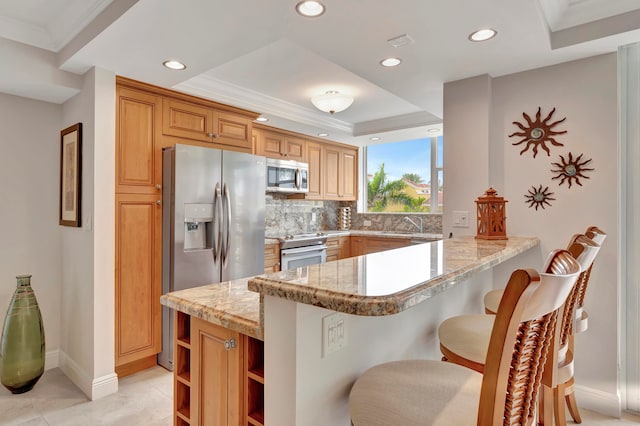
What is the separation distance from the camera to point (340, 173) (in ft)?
17.0

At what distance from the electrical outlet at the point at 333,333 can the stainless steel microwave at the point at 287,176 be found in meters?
2.97

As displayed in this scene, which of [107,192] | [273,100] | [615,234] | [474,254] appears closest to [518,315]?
[474,254]

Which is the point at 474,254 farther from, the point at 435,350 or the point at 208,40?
the point at 208,40

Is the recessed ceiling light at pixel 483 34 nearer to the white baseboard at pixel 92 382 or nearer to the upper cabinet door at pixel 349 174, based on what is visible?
the white baseboard at pixel 92 382

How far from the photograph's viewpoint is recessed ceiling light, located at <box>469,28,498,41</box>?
6.24 ft

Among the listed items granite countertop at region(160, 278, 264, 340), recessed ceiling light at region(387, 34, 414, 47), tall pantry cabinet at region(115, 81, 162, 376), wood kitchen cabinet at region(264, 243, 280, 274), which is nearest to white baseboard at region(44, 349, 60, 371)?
tall pantry cabinet at region(115, 81, 162, 376)

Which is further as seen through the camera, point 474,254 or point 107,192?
point 107,192

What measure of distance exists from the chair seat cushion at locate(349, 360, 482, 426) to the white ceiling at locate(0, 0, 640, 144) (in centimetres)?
156

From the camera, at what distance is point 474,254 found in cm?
150

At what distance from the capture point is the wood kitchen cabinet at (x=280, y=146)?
403 centimetres

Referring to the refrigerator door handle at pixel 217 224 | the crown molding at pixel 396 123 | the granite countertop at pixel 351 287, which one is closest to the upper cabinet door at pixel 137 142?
the refrigerator door handle at pixel 217 224

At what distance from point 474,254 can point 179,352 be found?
1.26 m

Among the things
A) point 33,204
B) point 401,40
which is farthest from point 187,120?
point 401,40

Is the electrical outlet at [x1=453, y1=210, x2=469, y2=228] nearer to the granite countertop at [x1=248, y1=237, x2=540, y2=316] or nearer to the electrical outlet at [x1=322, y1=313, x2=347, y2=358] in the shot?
the granite countertop at [x1=248, y1=237, x2=540, y2=316]
